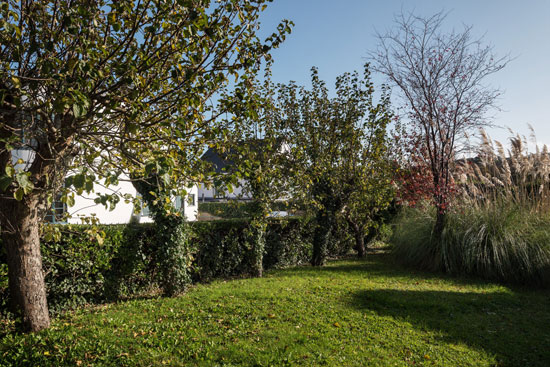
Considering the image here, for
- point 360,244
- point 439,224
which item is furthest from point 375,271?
point 360,244

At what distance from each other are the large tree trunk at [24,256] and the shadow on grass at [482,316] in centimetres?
526

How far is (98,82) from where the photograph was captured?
13.8 feet

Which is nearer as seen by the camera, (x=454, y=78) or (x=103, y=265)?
(x=103, y=265)

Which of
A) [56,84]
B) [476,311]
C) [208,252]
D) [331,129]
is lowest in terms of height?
[476,311]

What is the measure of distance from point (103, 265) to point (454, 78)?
10.8 meters

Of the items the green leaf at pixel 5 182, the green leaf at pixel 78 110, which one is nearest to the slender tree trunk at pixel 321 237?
the green leaf at pixel 78 110

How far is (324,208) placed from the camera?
35.9 ft

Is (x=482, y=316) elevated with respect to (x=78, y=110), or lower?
lower

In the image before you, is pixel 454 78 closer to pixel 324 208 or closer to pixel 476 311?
pixel 324 208

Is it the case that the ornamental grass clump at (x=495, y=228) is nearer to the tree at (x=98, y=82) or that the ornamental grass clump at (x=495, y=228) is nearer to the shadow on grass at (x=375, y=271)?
the shadow on grass at (x=375, y=271)

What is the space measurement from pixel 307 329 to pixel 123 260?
4476 mm

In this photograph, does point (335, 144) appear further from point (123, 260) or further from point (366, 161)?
point (123, 260)

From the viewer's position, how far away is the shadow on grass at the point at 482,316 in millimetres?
5289

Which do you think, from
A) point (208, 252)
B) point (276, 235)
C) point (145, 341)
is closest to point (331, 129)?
point (276, 235)
